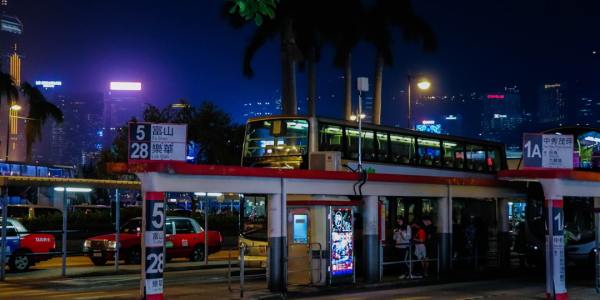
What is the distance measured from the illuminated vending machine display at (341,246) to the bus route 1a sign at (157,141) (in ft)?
20.4

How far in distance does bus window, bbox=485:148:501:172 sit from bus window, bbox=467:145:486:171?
324 millimetres

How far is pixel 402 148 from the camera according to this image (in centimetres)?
2525

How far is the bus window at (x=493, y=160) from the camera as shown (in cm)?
2925

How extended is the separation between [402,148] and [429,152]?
147 centimetres

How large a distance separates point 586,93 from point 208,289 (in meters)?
133

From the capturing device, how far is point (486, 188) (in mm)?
24156

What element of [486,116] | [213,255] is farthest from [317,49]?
[486,116]

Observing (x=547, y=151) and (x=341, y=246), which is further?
(x=341, y=246)

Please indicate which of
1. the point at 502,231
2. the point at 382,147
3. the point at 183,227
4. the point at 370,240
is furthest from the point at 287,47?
the point at 370,240

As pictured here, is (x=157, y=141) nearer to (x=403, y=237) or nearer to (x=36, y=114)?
(x=403, y=237)

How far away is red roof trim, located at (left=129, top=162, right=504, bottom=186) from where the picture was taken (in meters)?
14.3

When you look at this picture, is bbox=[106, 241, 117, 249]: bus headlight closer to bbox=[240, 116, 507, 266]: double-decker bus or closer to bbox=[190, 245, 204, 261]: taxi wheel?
bbox=[190, 245, 204, 261]: taxi wheel

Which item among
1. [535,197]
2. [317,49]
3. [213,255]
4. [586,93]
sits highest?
[586,93]

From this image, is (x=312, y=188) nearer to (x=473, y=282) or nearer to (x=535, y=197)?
(x=473, y=282)
